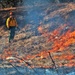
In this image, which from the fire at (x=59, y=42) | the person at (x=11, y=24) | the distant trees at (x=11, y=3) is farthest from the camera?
the distant trees at (x=11, y=3)

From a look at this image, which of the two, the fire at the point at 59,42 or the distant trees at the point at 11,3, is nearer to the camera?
the fire at the point at 59,42

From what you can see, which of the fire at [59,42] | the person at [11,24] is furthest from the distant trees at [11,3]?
the person at [11,24]

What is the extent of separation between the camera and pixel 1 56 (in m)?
19.8

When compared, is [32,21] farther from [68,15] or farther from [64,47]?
[64,47]

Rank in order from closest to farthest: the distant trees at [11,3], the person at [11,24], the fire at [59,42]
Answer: the fire at [59,42], the person at [11,24], the distant trees at [11,3]

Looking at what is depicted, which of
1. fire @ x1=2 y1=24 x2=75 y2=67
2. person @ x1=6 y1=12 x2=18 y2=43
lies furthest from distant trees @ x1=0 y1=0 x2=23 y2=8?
person @ x1=6 y1=12 x2=18 y2=43

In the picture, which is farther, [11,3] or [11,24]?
[11,3]

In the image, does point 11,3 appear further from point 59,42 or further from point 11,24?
point 59,42

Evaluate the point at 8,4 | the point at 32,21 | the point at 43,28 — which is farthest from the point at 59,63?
the point at 8,4

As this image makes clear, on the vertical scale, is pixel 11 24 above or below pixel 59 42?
above

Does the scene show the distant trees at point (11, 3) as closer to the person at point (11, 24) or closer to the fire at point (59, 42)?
the fire at point (59, 42)

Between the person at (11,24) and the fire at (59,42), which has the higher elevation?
the person at (11,24)

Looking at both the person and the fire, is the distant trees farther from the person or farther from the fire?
the person

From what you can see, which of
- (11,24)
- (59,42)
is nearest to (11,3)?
(11,24)
